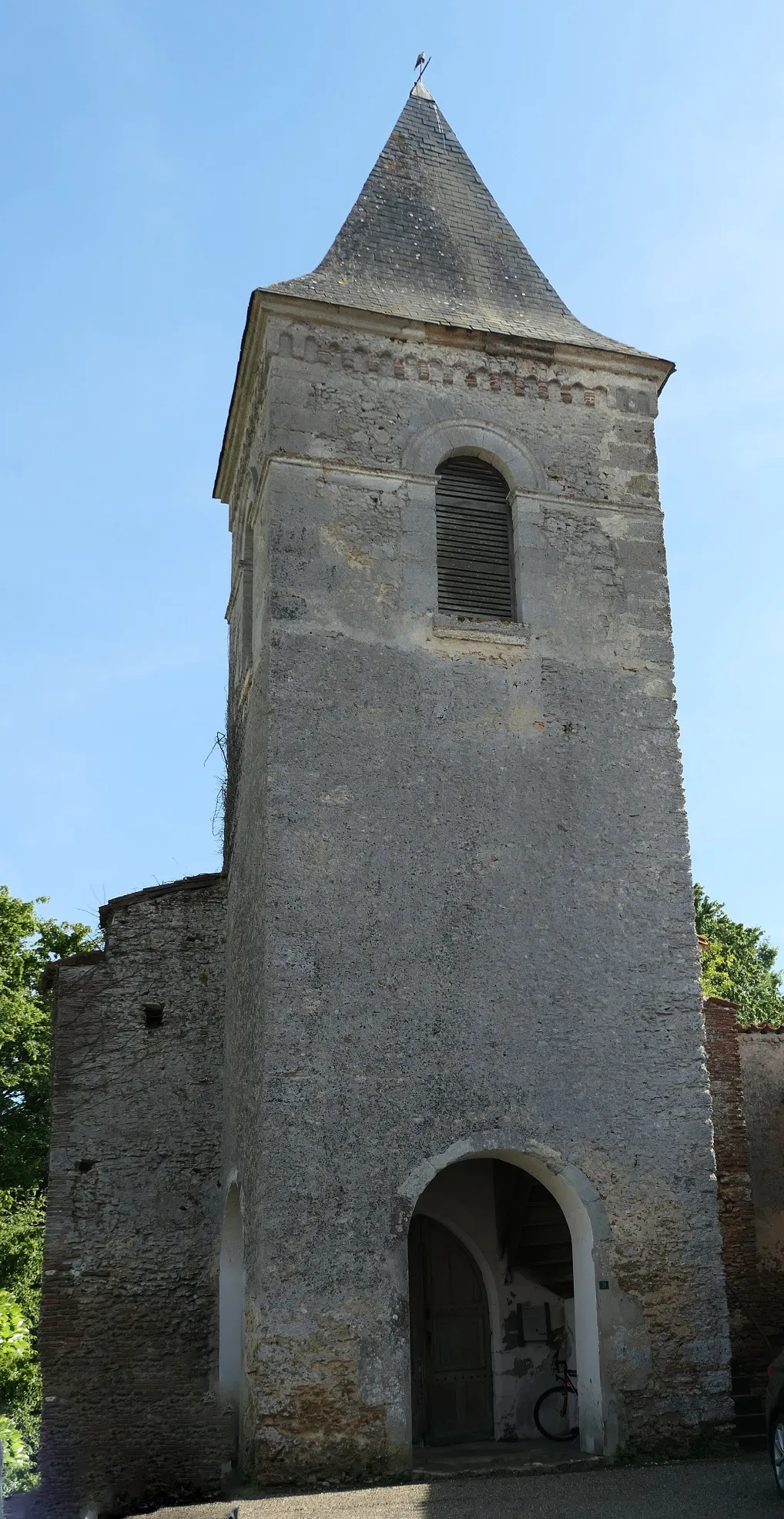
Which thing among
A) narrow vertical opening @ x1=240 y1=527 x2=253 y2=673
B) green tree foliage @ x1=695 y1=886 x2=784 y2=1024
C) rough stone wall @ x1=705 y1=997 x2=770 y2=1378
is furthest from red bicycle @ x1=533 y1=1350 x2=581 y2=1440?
green tree foliage @ x1=695 y1=886 x2=784 y2=1024

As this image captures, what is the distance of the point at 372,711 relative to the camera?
10141mm

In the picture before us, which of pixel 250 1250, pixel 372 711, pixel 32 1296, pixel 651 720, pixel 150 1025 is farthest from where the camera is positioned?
pixel 32 1296

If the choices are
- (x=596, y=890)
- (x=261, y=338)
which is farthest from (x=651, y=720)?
(x=261, y=338)

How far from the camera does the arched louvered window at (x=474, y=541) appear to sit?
10.9 meters

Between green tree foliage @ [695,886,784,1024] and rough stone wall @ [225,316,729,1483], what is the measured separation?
19.5m

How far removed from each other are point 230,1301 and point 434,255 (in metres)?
9.85

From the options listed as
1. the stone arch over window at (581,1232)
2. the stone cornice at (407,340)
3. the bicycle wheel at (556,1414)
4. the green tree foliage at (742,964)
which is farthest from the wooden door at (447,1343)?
the green tree foliage at (742,964)

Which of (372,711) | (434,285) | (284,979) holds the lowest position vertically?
(284,979)

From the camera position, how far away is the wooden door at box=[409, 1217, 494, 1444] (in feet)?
37.3

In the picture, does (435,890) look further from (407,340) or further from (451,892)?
(407,340)

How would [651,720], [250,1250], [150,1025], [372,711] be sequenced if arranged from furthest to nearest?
[150,1025], [651,720], [372,711], [250,1250]

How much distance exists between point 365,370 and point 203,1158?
23.3 feet

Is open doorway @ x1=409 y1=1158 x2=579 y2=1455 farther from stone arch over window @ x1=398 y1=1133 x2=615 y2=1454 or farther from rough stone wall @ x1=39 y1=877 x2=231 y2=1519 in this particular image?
rough stone wall @ x1=39 y1=877 x2=231 y2=1519

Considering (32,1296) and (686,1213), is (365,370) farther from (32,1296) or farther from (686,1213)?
(32,1296)
